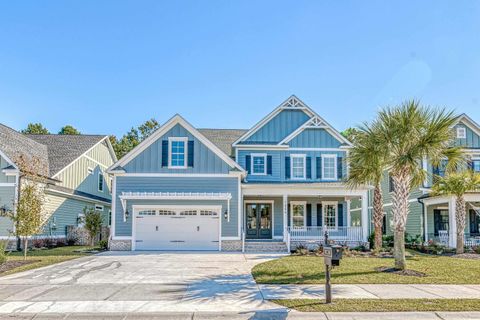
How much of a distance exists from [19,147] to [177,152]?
9.41m

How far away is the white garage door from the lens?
71.2 feet

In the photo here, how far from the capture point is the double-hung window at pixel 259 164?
24.6 m

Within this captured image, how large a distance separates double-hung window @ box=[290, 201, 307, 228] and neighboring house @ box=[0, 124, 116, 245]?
40.2 ft

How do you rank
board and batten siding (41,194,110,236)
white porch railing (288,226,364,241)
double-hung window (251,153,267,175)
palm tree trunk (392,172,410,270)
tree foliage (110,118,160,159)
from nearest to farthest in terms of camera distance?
palm tree trunk (392,172,410,270), white porch railing (288,226,364,241), board and batten siding (41,194,110,236), double-hung window (251,153,267,175), tree foliage (110,118,160,159)

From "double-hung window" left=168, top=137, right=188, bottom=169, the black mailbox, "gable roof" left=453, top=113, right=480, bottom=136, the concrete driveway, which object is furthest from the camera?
"gable roof" left=453, top=113, right=480, bottom=136

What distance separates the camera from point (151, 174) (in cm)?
2189

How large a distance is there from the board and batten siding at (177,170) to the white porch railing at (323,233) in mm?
4929

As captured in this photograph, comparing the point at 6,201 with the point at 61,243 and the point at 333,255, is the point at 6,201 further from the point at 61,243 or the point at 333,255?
the point at 333,255

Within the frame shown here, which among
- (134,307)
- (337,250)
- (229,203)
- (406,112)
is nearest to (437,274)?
(406,112)

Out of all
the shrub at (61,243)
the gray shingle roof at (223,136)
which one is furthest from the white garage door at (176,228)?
the shrub at (61,243)

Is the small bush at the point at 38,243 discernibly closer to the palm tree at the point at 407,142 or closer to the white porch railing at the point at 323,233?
the white porch railing at the point at 323,233

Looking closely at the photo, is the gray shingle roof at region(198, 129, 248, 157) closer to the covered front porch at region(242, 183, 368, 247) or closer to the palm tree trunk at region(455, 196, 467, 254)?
the covered front porch at region(242, 183, 368, 247)

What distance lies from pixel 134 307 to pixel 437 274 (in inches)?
350

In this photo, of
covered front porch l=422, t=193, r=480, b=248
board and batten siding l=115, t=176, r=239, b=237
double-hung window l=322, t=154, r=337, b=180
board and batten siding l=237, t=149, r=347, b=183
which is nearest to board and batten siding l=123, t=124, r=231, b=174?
board and batten siding l=115, t=176, r=239, b=237
